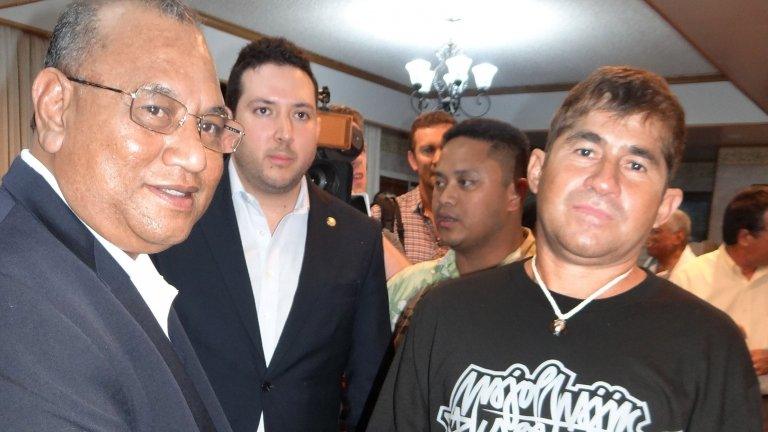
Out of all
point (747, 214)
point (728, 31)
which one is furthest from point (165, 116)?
point (728, 31)

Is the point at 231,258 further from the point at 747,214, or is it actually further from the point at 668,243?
the point at 668,243

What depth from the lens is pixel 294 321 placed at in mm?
1607

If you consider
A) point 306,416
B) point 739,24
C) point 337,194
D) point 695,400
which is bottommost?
point 306,416

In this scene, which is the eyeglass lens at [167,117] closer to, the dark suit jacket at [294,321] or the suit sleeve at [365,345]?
the dark suit jacket at [294,321]

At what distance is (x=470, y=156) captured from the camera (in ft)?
6.25

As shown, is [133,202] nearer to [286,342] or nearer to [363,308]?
[286,342]

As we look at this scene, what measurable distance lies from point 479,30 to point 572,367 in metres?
5.12

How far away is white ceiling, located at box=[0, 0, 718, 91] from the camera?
5086mm

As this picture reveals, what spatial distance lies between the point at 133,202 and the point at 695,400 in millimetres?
916

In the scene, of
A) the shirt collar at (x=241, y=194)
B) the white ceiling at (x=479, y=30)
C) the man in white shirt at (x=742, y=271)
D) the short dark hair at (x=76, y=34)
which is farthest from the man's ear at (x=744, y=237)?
the short dark hair at (x=76, y=34)

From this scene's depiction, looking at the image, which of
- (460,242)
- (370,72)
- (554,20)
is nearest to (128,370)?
(460,242)

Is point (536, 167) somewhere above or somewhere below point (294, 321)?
above

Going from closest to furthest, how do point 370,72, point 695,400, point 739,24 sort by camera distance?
point 695,400 → point 739,24 → point 370,72

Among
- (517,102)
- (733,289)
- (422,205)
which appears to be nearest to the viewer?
(733,289)
